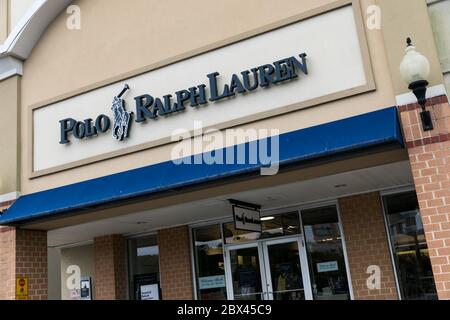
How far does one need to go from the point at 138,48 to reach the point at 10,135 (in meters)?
3.24

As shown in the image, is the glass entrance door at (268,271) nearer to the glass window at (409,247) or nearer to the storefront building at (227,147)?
the storefront building at (227,147)

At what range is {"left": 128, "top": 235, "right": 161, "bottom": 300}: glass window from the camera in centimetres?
1134

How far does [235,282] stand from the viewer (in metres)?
10.2

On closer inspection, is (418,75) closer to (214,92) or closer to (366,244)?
(214,92)

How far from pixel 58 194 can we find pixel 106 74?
231 centimetres

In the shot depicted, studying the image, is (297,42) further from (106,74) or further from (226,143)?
(106,74)

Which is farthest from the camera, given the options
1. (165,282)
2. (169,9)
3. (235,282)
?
(165,282)

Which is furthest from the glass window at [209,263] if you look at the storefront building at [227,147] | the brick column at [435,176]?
the brick column at [435,176]

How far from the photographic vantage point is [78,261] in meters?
12.8

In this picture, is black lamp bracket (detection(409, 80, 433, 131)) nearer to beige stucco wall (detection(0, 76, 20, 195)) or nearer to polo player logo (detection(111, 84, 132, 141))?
polo player logo (detection(111, 84, 132, 141))

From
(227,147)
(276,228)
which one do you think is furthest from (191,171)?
(276,228)

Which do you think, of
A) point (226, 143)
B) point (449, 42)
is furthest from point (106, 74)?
point (449, 42)

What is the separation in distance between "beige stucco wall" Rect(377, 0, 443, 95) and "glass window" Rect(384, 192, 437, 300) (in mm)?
3022
